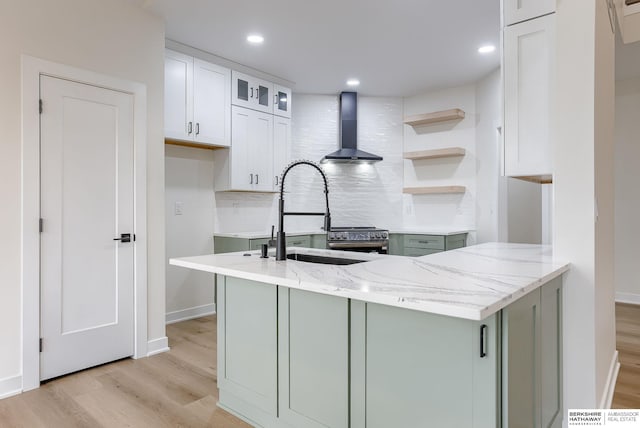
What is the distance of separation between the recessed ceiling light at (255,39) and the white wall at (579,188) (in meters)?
2.39

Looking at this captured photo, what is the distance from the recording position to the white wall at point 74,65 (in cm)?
234

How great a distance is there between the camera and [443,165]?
5031mm

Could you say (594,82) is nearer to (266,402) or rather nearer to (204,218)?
(266,402)

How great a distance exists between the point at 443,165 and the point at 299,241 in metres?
2.19

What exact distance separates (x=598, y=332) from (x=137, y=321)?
3.01 m

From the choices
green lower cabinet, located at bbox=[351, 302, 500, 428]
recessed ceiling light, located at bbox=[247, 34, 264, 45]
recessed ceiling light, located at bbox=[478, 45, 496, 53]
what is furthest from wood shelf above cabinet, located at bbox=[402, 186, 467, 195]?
green lower cabinet, located at bbox=[351, 302, 500, 428]

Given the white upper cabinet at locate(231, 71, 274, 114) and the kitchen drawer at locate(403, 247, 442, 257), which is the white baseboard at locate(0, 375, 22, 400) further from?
the kitchen drawer at locate(403, 247, 442, 257)

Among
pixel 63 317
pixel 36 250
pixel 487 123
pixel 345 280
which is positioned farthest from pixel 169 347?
pixel 487 123

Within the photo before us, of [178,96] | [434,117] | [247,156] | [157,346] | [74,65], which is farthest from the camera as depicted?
[434,117]

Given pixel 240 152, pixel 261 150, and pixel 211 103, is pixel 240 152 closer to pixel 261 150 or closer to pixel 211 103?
pixel 261 150

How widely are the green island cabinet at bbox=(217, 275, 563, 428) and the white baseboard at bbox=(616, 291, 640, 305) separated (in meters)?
3.60

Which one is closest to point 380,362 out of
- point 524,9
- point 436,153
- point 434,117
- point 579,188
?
point 579,188

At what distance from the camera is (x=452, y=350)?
4.23ft

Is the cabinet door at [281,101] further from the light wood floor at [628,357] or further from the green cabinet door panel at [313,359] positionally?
the light wood floor at [628,357]
